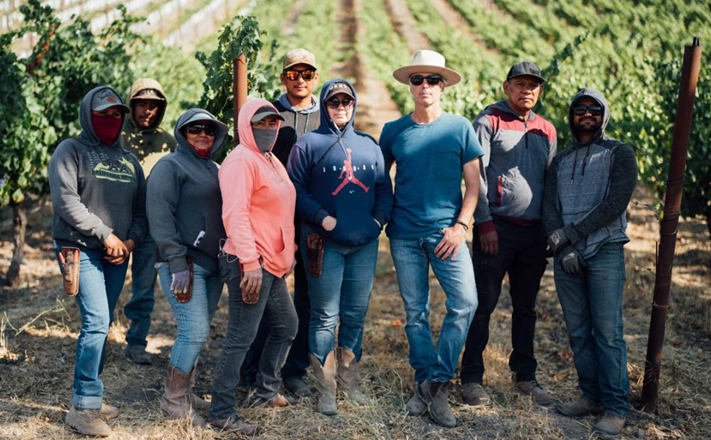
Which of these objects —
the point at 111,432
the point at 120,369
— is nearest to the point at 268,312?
the point at 111,432

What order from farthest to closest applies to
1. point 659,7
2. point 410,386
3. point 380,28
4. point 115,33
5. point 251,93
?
1. point 380,28
2. point 659,7
3. point 115,33
4. point 251,93
5. point 410,386

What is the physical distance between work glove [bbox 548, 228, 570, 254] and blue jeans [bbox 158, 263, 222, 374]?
213 cm

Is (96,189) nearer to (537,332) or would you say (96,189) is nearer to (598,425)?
(598,425)

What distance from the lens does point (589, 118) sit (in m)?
3.97

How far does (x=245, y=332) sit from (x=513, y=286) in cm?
196

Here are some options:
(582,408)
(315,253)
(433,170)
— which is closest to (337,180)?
(315,253)

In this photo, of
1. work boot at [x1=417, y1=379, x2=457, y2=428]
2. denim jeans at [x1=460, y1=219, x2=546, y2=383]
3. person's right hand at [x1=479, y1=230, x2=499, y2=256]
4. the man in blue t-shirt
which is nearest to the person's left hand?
the man in blue t-shirt

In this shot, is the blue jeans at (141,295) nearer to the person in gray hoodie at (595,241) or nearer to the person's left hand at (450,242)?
the person's left hand at (450,242)

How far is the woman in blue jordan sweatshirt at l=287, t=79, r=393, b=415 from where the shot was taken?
12.7 ft

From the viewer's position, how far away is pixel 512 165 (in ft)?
13.8

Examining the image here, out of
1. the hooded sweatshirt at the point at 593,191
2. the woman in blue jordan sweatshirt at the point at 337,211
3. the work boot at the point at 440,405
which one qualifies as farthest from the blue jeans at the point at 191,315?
the hooded sweatshirt at the point at 593,191

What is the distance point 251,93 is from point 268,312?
6.36 feet

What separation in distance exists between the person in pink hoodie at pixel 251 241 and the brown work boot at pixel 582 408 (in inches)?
77.3

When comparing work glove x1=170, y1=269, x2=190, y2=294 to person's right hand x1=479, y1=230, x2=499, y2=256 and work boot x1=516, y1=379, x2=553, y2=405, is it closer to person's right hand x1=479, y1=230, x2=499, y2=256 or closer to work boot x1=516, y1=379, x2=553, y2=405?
person's right hand x1=479, y1=230, x2=499, y2=256
